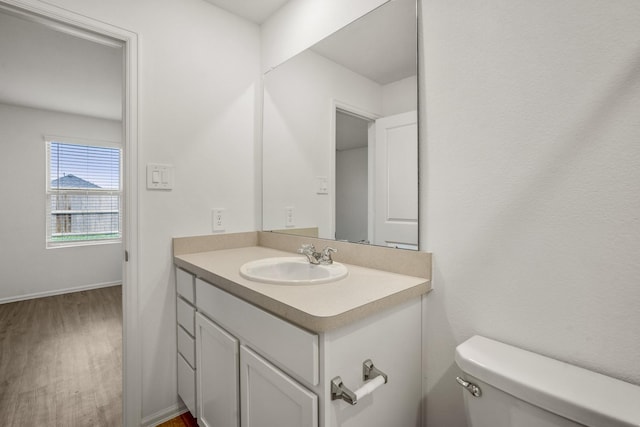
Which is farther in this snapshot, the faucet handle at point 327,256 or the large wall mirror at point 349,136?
the faucet handle at point 327,256

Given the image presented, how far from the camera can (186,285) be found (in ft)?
4.82

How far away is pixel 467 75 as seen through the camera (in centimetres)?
98

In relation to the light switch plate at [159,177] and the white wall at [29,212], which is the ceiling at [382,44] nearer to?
the light switch plate at [159,177]

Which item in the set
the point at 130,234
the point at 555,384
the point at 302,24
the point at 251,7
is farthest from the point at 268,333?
the point at 251,7

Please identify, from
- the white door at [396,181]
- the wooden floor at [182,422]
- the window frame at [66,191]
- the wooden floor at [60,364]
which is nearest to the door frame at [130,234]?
the wooden floor at [182,422]

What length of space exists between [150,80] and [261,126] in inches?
25.2

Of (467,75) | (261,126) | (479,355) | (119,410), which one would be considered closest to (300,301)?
(479,355)

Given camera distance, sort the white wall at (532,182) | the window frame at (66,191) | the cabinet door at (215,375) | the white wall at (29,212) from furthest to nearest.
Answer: the window frame at (66,191) → the white wall at (29,212) → the cabinet door at (215,375) → the white wall at (532,182)

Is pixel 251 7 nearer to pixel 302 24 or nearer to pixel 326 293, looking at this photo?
pixel 302 24

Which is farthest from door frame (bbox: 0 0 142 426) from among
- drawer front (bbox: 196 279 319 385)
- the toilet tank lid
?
the toilet tank lid

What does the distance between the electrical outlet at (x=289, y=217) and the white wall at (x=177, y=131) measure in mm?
291

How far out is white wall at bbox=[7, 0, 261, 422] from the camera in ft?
4.92

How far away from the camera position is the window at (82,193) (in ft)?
12.7

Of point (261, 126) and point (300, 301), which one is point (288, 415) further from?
point (261, 126)
